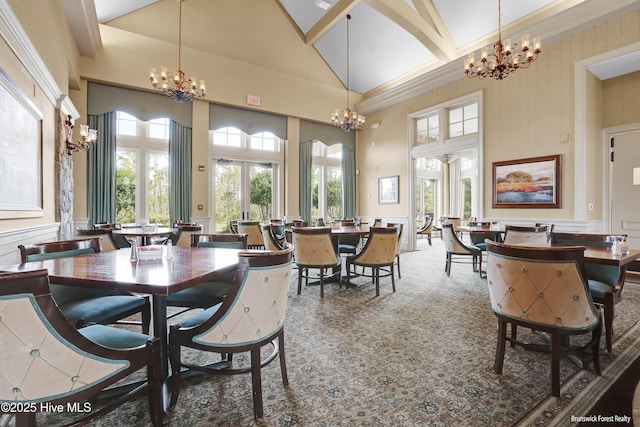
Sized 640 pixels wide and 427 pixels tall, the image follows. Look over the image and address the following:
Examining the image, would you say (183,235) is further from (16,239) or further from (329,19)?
(329,19)

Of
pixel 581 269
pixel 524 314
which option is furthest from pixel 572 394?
pixel 581 269

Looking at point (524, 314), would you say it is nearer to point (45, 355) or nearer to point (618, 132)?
point (45, 355)

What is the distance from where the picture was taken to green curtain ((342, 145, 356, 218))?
9.28 meters

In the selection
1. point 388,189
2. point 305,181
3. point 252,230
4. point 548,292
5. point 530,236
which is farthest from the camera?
point 388,189

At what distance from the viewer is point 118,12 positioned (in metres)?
5.94

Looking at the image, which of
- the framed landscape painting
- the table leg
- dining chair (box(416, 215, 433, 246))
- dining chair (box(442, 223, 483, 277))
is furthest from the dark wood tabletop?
dining chair (box(416, 215, 433, 246))

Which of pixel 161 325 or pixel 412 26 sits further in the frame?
pixel 412 26

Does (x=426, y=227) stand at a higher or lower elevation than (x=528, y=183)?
lower

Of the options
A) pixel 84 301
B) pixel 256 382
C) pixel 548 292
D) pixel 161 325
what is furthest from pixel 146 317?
pixel 548 292

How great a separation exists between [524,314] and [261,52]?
7.91 m

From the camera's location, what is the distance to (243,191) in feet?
26.0

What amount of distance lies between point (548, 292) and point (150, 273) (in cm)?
214

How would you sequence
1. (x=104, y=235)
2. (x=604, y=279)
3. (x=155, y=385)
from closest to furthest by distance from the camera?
(x=155, y=385), (x=604, y=279), (x=104, y=235)

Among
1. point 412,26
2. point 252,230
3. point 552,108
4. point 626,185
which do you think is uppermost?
point 412,26
